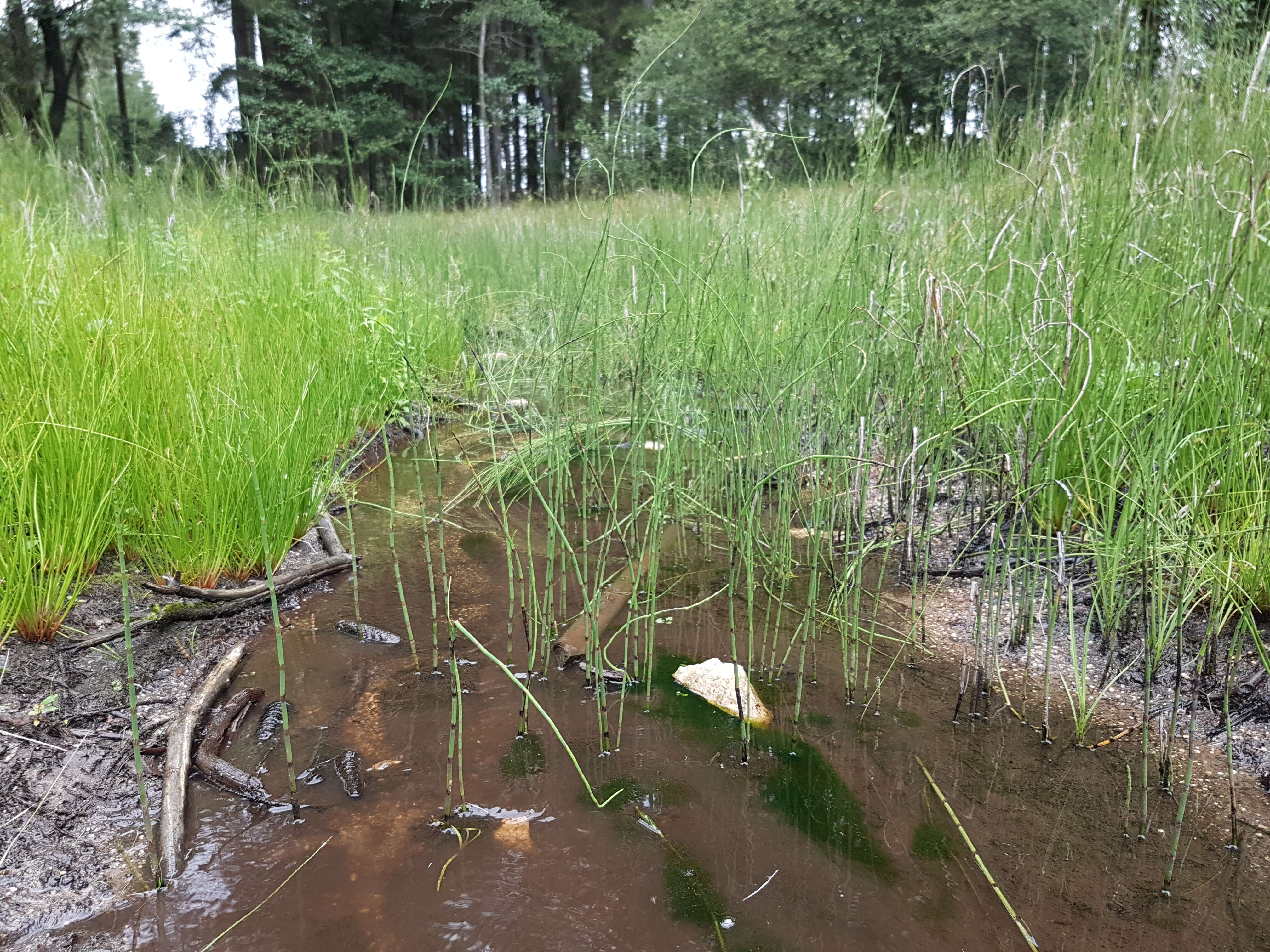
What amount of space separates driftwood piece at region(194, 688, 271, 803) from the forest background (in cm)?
680

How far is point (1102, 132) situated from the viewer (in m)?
2.74

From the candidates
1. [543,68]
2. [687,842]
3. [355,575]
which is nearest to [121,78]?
[543,68]

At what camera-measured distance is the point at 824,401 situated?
6.82ft

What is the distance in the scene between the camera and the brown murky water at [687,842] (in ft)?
3.59

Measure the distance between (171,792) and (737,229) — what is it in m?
2.61

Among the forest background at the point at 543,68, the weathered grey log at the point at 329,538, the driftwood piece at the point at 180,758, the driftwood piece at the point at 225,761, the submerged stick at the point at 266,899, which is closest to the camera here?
the submerged stick at the point at 266,899

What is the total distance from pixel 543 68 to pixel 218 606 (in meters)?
17.8

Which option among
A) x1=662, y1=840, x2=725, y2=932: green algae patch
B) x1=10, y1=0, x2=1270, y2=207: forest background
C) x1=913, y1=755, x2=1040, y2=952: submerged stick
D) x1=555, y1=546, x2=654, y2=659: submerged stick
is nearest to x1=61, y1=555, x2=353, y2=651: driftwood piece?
x1=555, y1=546, x2=654, y2=659: submerged stick

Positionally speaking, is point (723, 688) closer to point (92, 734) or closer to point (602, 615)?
point (602, 615)

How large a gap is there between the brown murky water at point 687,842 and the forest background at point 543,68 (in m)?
7.02

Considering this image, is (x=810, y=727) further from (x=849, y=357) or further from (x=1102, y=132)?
(x=1102, y=132)

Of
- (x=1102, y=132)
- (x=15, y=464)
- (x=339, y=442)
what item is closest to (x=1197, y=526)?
(x=1102, y=132)

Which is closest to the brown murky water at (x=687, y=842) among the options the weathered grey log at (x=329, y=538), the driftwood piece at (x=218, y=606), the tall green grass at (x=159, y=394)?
the driftwood piece at (x=218, y=606)

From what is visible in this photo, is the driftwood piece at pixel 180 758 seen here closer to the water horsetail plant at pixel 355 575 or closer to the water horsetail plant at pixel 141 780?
the water horsetail plant at pixel 141 780
